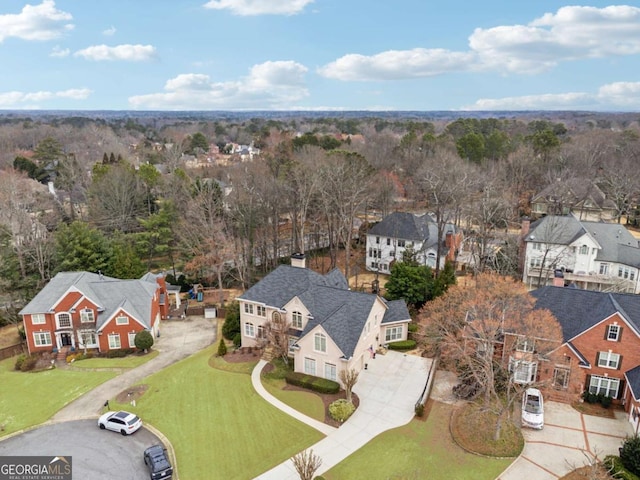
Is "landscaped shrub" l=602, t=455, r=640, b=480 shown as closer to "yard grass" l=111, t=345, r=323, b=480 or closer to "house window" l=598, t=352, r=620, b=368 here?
"house window" l=598, t=352, r=620, b=368

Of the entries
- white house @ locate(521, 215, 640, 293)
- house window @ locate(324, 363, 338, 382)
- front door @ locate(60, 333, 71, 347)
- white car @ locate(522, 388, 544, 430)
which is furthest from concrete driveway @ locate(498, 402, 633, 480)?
front door @ locate(60, 333, 71, 347)

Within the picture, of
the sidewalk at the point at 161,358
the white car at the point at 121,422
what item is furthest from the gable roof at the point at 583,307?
the sidewalk at the point at 161,358

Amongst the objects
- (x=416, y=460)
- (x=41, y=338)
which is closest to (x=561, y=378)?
(x=416, y=460)

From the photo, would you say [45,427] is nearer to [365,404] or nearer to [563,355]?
[365,404]

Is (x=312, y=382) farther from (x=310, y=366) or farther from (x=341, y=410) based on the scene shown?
(x=341, y=410)

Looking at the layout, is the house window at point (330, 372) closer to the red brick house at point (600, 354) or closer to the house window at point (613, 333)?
the red brick house at point (600, 354)
